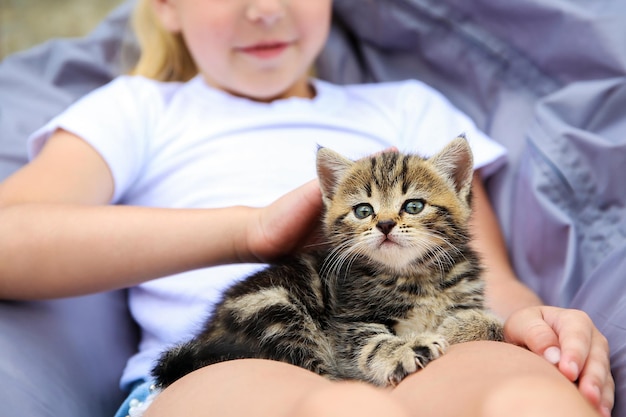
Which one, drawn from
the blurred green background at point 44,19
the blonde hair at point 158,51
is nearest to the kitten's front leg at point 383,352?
the blonde hair at point 158,51

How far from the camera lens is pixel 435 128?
83.0 inches

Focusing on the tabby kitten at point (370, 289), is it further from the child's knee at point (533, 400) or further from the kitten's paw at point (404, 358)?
the child's knee at point (533, 400)

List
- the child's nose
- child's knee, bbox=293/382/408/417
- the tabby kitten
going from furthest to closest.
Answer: the child's nose, the tabby kitten, child's knee, bbox=293/382/408/417

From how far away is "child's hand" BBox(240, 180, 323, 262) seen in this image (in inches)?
59.4

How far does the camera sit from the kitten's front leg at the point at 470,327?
4.36 ft

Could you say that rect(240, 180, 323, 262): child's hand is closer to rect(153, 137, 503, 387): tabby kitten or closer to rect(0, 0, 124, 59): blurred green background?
rect(153, 137, 503, 387): tabby kitten

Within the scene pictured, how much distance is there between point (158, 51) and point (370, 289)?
127cm

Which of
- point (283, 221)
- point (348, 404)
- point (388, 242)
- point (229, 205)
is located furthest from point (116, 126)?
point (348, 404)

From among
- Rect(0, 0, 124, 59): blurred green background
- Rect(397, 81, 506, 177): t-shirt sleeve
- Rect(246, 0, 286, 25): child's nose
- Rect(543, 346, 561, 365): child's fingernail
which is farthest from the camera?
Rect(0, 0, 124, 59): blurred green background

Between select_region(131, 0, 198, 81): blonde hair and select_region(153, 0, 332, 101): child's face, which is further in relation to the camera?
select_region(131, 0, 198, 81): blonde hair

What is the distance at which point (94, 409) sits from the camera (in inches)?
63.6

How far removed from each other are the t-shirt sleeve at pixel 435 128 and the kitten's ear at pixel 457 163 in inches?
20.7

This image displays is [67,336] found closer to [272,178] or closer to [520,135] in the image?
[272,178]

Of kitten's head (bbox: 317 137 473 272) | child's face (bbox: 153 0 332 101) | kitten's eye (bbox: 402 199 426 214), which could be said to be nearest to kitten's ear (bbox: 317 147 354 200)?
kitten's head (bbox: 317 137 473 272)
